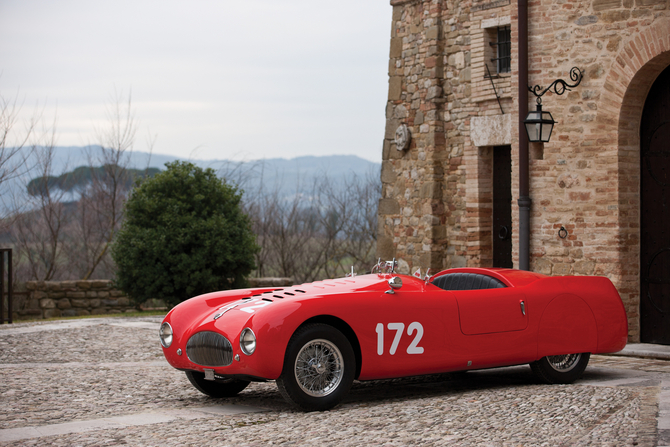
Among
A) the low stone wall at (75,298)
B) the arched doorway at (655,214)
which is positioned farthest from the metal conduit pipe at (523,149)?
the low stone wall at (75,298)

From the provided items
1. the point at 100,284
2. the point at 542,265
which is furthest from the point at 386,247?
the point at 100,284

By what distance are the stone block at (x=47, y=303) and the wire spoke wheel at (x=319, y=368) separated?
13.3m

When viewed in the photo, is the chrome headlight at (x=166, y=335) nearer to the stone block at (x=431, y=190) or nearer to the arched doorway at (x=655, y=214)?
the arched doorway at (x=655, y=214)

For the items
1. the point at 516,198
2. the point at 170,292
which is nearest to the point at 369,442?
the point at 516,198

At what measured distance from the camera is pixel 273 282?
18.1 metres

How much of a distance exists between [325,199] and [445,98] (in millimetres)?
16970

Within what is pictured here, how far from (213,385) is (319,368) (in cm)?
132

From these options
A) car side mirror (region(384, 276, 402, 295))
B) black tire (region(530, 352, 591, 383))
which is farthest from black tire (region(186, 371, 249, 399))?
black tire (region(530, 352, 591, 383))

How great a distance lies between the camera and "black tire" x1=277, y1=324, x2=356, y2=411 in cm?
529

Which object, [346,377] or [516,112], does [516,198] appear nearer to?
[516,112]

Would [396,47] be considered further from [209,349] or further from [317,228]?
[317,228]

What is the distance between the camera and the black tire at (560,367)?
259 inches

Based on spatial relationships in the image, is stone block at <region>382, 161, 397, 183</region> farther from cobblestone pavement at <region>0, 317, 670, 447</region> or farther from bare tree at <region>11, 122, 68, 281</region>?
bare tree at <region>11, 122, 68, 281</region>

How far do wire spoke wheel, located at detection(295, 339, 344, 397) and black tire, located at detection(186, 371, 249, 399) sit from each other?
107 centimetres
